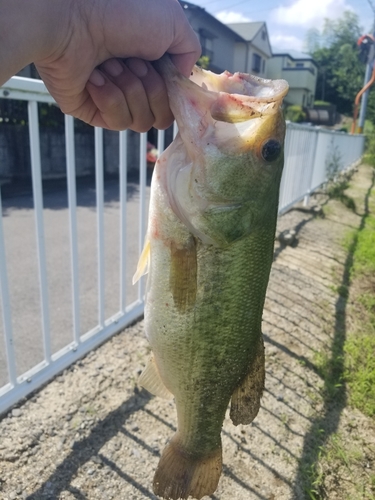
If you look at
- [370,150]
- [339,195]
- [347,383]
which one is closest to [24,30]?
[347,383]

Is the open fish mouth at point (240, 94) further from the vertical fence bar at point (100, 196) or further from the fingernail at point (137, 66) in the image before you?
the vertical fence bar at point (100, 196)

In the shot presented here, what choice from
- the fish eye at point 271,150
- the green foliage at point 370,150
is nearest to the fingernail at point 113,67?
the fish eye at point 271,150

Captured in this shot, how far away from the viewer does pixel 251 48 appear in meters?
38.4

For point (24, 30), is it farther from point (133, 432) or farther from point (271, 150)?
point (133, 432)

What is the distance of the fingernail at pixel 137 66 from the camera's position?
4.58ft

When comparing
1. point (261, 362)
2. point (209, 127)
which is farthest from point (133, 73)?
point (261, 362)

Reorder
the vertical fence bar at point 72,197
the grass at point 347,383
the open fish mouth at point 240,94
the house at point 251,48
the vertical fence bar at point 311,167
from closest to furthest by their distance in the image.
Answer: the open fish mouth at point 240,94, the grass at point 347,383, the vertical fence bar at point 72,197, the vertical fence bar at point 311,167, the house at point 251,48

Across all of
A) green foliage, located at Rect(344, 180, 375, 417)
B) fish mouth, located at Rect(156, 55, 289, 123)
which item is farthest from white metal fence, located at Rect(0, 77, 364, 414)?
green foliage, located at Rect(344, 180, 375, 417)

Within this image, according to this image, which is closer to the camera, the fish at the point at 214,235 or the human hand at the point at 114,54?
the human hand at the point at 114,54

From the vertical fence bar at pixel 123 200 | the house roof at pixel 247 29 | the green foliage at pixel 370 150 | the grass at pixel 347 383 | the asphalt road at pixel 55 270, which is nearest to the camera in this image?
the grass at pixel 347 383

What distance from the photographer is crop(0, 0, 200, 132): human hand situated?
127 centimetres

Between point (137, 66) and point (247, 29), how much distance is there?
43.5m

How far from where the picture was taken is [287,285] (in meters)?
5.04

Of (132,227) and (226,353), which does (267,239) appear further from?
(132,227)
